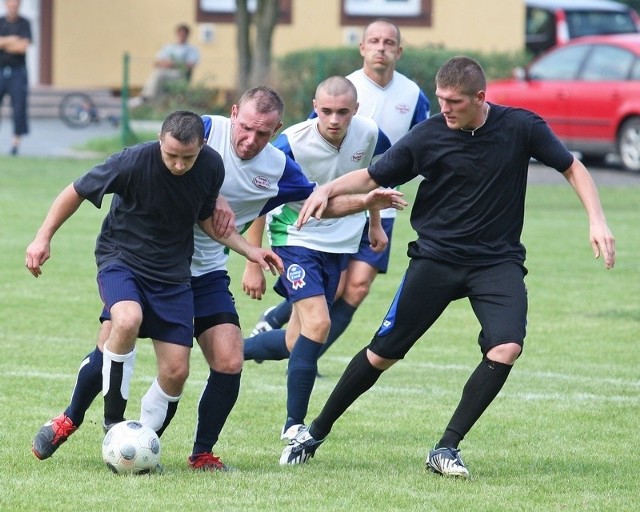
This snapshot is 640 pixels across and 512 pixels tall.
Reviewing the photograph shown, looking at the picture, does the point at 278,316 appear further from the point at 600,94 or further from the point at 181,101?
the point at 181,101

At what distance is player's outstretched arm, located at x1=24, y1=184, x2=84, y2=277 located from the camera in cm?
629

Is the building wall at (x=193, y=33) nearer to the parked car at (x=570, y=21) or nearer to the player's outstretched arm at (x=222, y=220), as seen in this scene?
the parked car at (x=570, y=21)

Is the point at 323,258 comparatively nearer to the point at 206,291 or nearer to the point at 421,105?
the point at 206,291

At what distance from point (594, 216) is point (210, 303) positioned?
5.65 ft

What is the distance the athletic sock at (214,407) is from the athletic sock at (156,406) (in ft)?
0.45

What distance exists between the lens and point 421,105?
9320 millimetres

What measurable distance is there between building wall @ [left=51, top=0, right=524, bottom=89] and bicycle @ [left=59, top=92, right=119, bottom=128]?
7.22ft

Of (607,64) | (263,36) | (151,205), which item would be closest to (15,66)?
(263,36)

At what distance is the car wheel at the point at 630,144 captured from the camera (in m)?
20.9

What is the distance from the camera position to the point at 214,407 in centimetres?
660

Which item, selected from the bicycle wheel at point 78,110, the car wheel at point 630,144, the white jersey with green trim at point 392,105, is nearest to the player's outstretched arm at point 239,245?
the white jersey with green trim at point 392,105

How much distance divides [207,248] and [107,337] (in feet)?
2.00

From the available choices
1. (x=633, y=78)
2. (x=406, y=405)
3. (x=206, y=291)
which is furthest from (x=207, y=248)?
(x=633, y=78)

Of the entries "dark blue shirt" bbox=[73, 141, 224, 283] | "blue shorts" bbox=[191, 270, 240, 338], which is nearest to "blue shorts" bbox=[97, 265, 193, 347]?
"dark blue shirt" bbox=[73, 141, 224, 283]
